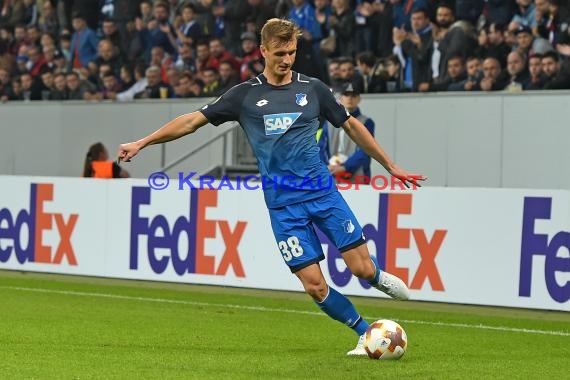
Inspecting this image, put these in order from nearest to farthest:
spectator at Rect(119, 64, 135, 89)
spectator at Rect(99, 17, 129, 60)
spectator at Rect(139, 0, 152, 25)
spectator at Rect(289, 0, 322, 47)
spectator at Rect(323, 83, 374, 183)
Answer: spectator at Rect(323, 83, 374, 183), spectator at Rect(289, 0, 322, 47), spectator at Rect(119, 64, 135, 89), spectator at Rect(139, 0, 152, 25), spectator at Rect(99, 17, 129, 60)

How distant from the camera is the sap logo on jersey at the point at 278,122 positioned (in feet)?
27.3

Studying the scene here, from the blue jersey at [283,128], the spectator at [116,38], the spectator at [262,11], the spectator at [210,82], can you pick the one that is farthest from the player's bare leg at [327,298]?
the spectator at [116,38]

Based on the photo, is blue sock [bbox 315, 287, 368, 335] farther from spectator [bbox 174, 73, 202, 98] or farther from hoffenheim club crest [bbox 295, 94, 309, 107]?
spectator [bbox 174, 73, 202, 98]

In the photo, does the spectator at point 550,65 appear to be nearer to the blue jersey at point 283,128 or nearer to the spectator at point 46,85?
the blue jersey at point 283,128

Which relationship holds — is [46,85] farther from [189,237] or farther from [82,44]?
[189,237]

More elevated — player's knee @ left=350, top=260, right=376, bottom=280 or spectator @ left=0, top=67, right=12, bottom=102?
spectator @ left=0, top=67, right=12, bottom=102

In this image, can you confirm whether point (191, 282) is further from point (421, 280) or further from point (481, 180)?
point (481, 180)

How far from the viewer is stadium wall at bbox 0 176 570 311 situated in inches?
483

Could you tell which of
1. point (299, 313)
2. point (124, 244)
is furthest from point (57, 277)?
point (299, 313)

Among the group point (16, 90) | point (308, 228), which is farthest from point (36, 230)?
→ point (308, 228)

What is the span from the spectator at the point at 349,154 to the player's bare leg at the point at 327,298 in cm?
516

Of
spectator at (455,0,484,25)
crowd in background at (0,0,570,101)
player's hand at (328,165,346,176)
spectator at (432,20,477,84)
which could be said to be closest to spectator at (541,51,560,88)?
→ crowd in background at (0,0,570,101)

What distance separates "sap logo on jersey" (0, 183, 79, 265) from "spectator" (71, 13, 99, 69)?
6597 millimetres

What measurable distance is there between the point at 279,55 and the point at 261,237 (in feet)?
20.0
